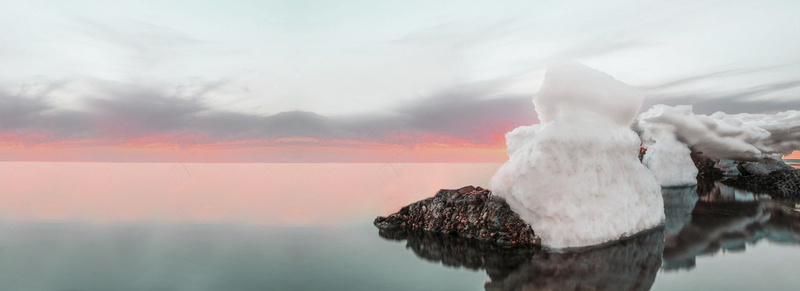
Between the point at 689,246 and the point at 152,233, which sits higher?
the point at 152,233

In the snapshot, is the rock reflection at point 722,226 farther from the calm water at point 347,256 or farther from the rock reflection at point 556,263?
the rock reflection at point 556,263

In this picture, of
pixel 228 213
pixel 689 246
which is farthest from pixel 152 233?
pixel 689 246

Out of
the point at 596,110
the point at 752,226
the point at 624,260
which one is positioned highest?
the point at 596,110

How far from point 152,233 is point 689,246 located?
25.4 meters

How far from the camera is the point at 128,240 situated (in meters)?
18.6

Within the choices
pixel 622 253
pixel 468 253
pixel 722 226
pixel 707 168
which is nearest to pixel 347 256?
pixel 468 253

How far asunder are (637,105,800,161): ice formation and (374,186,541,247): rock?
32.1 metres

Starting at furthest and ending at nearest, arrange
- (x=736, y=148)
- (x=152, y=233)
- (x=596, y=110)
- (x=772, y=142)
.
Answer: (x=772, y=142) < (x=736, y=148) < (x=152, y=233) < (x=596, y=110)

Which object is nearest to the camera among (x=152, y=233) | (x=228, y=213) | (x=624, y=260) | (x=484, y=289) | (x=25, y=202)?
(x=484, y=289)

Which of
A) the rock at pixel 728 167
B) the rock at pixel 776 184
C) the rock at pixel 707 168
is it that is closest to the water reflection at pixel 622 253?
the rock at pixel 776 184

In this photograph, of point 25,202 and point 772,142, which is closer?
point 25,202

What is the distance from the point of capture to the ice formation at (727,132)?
39.2 meters

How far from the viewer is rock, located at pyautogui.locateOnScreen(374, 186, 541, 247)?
1570 centimetres

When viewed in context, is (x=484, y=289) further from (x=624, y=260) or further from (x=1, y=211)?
(x=1, y=211)
